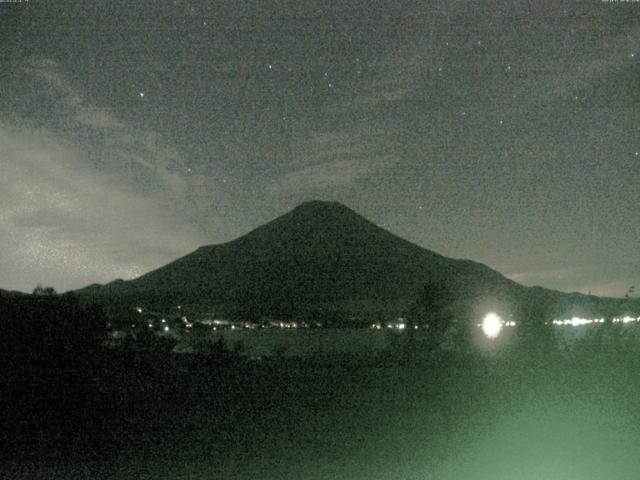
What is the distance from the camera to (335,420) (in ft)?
48.4

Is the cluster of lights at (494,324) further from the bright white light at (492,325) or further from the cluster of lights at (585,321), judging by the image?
the cluster of lights at (585,321)

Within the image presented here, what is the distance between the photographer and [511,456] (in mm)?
11898

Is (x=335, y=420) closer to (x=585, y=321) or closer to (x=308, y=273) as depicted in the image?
(x=585, y=321)

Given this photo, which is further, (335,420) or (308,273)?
(308,273)

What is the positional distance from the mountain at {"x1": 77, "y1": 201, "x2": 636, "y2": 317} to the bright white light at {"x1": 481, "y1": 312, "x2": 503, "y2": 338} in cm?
7893

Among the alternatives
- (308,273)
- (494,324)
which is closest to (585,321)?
(494,324)

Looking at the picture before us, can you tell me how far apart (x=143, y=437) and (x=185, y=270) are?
131024 mm

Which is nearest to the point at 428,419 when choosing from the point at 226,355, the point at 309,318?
the point at 226,355

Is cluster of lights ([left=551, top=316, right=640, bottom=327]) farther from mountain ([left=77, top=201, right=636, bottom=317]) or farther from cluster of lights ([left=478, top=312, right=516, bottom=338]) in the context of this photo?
mountain ([left=77, top=201, right=636, bottom=317])

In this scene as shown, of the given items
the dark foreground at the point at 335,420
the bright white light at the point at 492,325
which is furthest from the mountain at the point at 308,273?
the dark foreground at the point at 335,420

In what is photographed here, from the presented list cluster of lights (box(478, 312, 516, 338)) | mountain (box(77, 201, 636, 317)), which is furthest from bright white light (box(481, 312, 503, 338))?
mountain (box(77, 201, 636, 317))

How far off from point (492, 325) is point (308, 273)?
Result: 118 metres

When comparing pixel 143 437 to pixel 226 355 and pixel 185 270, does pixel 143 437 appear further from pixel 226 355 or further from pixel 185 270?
pixel 185 270

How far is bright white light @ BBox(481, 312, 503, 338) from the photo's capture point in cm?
2100
